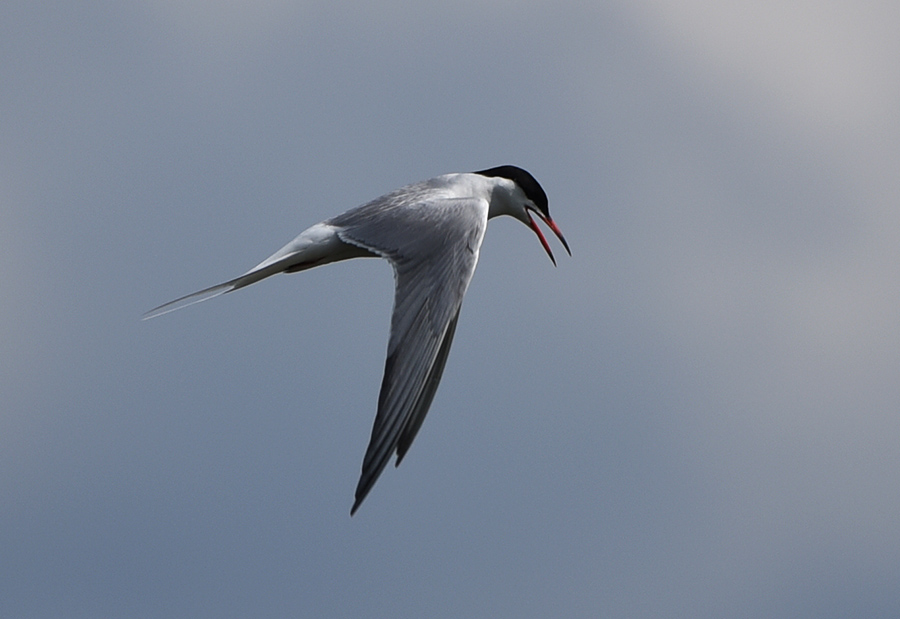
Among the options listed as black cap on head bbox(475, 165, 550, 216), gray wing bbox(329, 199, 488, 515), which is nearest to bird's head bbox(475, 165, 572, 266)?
black cap on head bbox(475, 165, 550, 216)

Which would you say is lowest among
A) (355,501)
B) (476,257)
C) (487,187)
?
(355,501)

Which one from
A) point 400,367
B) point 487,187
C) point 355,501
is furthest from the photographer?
point 487,187

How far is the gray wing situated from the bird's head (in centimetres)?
128

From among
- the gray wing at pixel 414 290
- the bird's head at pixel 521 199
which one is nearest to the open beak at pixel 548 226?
the bird's head at pixel 521 199

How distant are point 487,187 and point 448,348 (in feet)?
6.61

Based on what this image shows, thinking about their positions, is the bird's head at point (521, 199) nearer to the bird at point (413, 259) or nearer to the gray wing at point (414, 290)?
the bird at point (413, 259)

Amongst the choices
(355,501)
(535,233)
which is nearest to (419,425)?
(355,501)

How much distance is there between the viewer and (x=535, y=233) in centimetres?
1143

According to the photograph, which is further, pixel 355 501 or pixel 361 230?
pixel 361 230

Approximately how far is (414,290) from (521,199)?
3.42 meters

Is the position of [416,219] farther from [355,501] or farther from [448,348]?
[355,501]

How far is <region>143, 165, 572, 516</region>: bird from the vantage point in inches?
279

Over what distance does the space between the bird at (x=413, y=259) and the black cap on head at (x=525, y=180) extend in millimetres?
12

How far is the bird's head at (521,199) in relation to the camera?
11.1 meters
